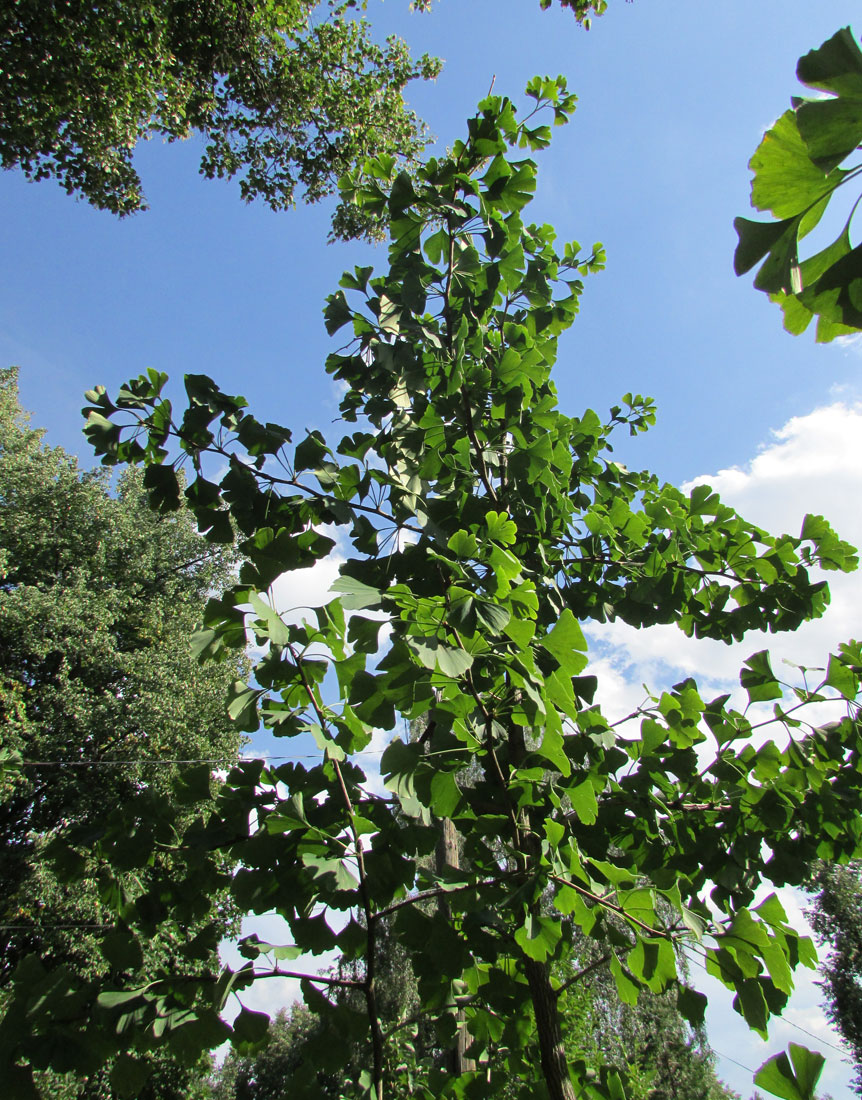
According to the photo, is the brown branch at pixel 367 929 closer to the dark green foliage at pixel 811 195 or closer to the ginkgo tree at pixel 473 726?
the ginkgo tree at pixel 473 726

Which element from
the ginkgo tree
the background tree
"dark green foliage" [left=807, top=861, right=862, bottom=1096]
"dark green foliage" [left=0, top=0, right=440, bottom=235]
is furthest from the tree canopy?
"dark green foliage" [left=807, top=861, right=862, bottom=1096]

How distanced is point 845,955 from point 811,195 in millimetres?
20500

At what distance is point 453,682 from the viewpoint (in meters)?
0.86

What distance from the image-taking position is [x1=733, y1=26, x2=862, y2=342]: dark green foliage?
1.30ft

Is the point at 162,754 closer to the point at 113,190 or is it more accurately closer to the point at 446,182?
the point at 113,190

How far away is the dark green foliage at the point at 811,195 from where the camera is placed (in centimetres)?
40

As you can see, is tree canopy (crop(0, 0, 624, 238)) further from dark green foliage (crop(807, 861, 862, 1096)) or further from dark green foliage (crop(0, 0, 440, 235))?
dark green foliage (crop(807, 861, 862, 1096))

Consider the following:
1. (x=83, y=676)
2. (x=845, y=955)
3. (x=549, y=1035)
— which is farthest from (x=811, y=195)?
(x=845, y=955)

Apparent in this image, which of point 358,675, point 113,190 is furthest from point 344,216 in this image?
point 358,675

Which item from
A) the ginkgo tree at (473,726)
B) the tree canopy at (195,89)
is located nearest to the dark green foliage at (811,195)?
the ginkgo tree at (473,726)

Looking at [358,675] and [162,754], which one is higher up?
[162,754]

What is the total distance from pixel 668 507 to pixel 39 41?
7232 millimetres

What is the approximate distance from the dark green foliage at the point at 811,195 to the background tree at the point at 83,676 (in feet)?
32.7

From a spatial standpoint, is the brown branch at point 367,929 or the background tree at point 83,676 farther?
the background tree at point 83,676
